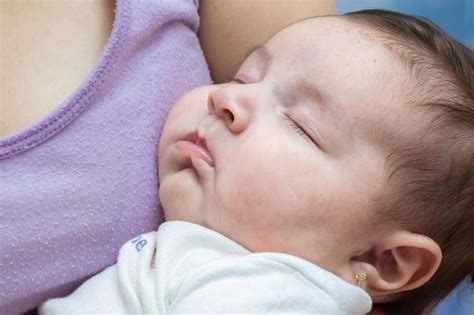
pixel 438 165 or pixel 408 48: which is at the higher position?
pixel 408 48

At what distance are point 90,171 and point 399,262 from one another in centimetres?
37

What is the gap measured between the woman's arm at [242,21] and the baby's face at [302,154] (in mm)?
253

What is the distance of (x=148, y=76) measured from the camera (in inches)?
32.9

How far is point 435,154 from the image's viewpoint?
0.70 m

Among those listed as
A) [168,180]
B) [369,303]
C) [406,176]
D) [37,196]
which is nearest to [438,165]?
[406,176]

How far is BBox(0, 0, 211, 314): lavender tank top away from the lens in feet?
2.29

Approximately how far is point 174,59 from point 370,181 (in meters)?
0.34

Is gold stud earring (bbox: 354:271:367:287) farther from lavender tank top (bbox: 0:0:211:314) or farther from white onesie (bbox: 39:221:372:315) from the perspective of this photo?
lavender tank top (bbox: 0:0:211:314)

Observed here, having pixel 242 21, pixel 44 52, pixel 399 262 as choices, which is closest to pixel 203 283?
pixel 399 262

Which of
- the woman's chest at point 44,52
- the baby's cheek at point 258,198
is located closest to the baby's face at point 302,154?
the baby's cheek at point 258,198

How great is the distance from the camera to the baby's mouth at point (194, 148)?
2.39ft

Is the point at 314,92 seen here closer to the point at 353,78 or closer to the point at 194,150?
the point at 353,78

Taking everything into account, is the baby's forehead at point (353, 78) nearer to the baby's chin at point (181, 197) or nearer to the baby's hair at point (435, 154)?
the baby's hair at point (435, 154)

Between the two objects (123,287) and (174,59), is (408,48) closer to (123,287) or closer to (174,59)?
(174,59)
